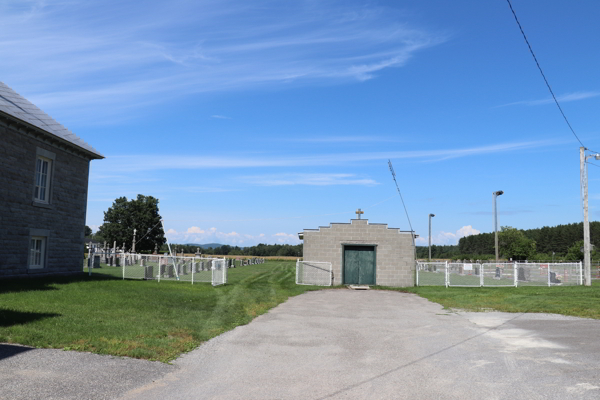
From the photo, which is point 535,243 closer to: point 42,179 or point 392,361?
point 42,179

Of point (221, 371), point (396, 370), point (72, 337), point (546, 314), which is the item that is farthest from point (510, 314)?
point (72, 337)

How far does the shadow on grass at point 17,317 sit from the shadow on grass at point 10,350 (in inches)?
72.8

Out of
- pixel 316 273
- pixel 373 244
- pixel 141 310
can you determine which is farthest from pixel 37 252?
pixel 373 244

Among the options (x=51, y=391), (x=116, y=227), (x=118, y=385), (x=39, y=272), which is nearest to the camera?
(x=51, y=391)

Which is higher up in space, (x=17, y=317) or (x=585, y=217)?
(x=585, y=217)

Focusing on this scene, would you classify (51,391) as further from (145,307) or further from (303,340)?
(145,307)

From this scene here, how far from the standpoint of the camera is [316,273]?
2775 cm

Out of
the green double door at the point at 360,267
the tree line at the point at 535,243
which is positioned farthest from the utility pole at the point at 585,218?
the tree line at the point at 535,243

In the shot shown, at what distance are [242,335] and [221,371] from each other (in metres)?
3.25

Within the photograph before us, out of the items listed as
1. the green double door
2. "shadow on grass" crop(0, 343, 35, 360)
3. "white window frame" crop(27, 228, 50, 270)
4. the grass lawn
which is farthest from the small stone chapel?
"shadow on grass" crop(0, 343, 35, 360)

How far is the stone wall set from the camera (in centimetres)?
1922

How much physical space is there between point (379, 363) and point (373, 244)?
1974 cm

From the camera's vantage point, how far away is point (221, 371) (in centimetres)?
765

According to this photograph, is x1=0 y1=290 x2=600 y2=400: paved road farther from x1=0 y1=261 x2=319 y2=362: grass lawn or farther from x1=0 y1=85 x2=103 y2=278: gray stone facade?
x1=0 y1=85 x2=103 y2=278: gray stone facade
